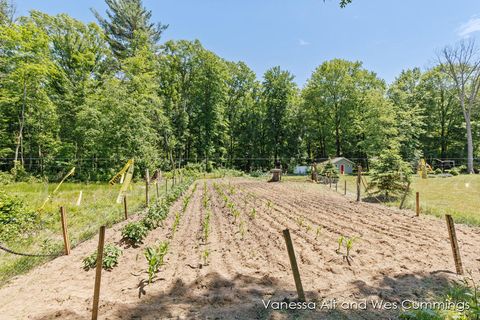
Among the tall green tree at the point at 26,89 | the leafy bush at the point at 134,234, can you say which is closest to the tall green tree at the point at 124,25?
the tall green tree at the point at 26,89

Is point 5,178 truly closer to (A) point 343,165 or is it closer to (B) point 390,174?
(B) point 390,174

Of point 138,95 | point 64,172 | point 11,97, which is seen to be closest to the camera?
point 11,97

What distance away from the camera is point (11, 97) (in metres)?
19.6

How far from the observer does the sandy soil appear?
3527mm

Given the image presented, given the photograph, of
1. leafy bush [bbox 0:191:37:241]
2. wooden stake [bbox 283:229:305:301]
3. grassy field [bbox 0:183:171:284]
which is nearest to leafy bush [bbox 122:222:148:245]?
grassy field [bbox 0:183:171:284]

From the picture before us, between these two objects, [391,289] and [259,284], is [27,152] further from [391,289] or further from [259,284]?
[391,289]

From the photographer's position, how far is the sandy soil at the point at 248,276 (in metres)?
3.53

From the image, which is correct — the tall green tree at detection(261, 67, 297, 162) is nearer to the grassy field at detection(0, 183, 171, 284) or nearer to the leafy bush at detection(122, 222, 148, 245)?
the grassy field at detection(0, 183, 171, 284)

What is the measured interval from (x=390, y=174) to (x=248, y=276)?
11.4m

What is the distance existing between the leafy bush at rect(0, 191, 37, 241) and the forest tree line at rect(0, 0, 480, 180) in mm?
8471

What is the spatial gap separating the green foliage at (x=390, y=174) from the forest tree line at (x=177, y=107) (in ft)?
2.30

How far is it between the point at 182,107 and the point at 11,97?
1900cm

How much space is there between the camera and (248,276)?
4500mm

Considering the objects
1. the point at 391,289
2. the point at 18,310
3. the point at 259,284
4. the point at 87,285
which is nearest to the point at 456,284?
the point at 391,289
